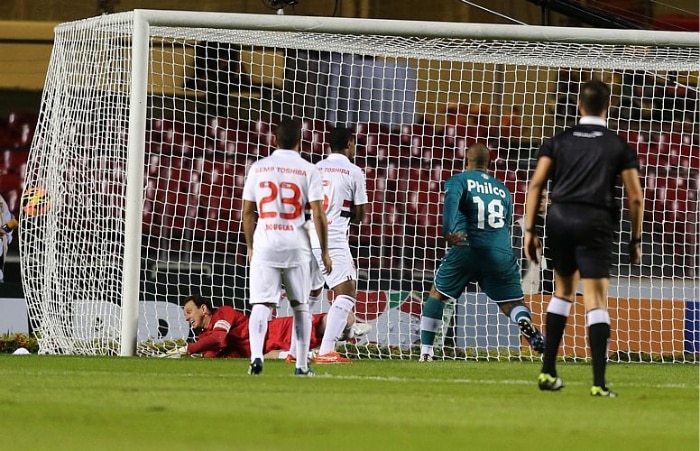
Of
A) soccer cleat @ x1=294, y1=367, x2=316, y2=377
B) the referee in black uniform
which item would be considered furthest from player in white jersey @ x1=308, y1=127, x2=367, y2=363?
the referee in black uniform

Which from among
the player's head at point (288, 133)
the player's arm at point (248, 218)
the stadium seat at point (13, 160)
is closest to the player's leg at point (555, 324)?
the player's head at point (288, 133)

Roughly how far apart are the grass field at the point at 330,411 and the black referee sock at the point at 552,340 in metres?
0.17

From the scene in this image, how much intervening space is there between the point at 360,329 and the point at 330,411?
630cm

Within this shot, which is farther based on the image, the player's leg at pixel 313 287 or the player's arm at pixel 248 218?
the player's leg at pixel 313 287

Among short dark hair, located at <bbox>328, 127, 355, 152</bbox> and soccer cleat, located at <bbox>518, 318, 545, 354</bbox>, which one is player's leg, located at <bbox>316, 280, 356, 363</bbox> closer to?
short dark hair, located at <bbox>328, 127, 355, 152</bbox>

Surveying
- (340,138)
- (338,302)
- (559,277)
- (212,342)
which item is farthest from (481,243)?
(559,277)

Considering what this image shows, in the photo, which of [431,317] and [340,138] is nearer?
[340,138]

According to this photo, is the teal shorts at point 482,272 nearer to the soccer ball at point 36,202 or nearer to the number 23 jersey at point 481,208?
the number 23 jersey at point 481,208

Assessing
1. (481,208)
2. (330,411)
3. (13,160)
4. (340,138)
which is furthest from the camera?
(13,160)

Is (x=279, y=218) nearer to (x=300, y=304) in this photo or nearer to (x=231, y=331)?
(x=300, y=304)

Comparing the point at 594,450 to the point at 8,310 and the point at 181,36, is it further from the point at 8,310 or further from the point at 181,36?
the point at 8,310

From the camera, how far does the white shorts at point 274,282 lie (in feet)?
32.4

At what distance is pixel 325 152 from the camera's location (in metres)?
17.0

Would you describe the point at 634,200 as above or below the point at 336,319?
above
